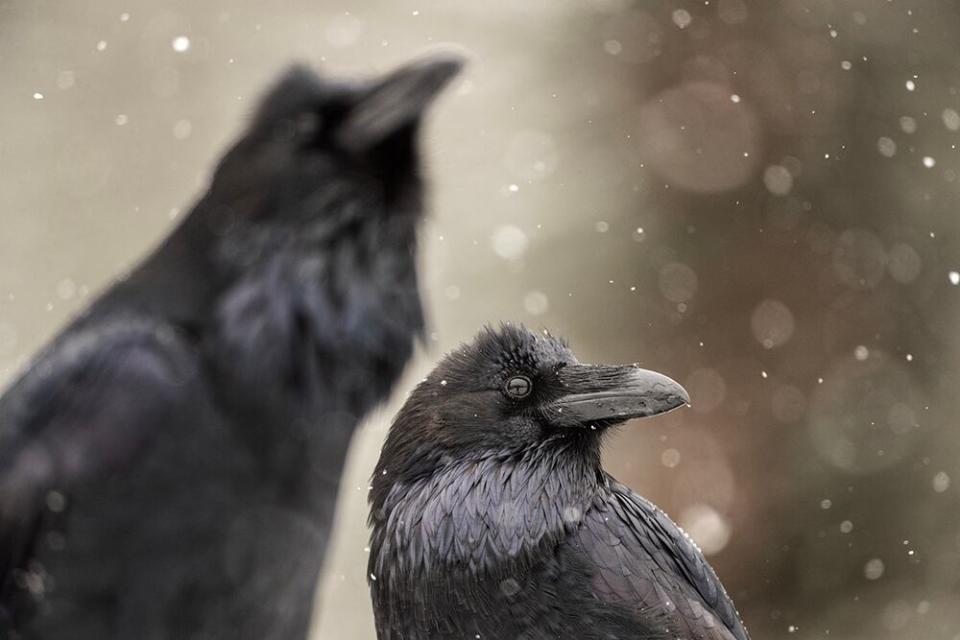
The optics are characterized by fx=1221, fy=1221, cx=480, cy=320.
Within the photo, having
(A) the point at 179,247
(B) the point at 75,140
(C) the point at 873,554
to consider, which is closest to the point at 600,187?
(C) the point at 873,554

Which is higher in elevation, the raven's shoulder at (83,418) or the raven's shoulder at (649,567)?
the raven's shoulder at (83,418)

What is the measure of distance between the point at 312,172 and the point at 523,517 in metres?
0.79

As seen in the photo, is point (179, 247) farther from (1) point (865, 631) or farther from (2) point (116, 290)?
(1) point (865, 631)

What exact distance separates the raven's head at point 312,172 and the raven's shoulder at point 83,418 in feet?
0.74

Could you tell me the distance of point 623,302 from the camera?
461 centimetres

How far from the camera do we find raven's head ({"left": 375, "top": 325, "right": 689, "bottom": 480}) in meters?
1.82

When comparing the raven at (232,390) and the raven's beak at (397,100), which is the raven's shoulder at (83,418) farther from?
the raven's beak at (397,100)

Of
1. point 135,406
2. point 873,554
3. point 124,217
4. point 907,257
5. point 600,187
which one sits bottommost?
point 873,554

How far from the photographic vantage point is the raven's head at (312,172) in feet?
7.22

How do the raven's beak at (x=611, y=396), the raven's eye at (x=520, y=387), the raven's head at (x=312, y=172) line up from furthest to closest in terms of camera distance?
1. the raven's head at (x=312, y=172)
2. the raven's eye at (x=520, y=387)
3. the raven's beak at (x=611, y=396)

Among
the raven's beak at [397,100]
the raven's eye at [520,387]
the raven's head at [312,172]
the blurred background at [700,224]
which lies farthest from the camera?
the blurred background at [700,224]

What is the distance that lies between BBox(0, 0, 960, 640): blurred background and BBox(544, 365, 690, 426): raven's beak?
2.22 m

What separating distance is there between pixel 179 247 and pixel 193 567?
0.58 m

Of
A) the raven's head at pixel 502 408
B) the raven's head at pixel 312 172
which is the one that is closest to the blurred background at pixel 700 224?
the raven's head at pixel 312 172
